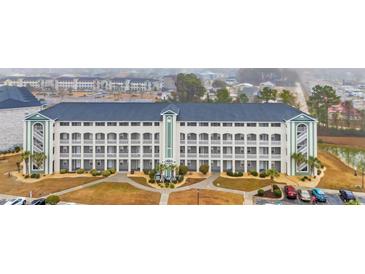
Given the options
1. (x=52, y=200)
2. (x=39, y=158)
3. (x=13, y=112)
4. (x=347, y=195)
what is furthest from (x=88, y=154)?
(x=347, y=195)

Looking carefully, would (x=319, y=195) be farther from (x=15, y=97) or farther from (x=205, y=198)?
(x=15, y=97)

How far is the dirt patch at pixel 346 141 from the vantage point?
1822 centimetres

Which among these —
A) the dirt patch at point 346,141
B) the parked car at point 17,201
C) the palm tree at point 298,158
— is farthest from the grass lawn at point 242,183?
the parked car at point 17,201

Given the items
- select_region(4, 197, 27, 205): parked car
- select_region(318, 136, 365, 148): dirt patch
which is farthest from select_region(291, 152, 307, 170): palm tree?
select_region(4, 197, 27, 205): parked car

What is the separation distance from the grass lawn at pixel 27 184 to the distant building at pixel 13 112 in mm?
1109

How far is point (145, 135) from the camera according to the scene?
64.1 ft

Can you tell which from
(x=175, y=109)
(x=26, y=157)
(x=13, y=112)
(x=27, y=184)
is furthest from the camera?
(x=175, y=109)

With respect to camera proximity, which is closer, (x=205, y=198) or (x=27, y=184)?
(x=205, y=198)

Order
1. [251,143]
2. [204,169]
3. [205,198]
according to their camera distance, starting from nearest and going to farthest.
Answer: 1. [205,198]
2. [204,169]
3. [251,143]

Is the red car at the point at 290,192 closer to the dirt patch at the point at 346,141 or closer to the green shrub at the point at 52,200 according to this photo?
the dirt patch at the point at 346,141

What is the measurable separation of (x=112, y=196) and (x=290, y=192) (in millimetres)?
9118

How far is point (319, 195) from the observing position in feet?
52.4

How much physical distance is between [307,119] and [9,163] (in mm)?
17502

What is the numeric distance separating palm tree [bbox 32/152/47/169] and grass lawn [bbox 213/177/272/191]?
9.96 m
